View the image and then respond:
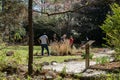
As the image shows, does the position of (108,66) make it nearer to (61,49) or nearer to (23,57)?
(23,57)

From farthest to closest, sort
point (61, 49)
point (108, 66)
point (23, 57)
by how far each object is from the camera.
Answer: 1. point (61, 49)
2. point (108, 66)
3. point (23, 57)

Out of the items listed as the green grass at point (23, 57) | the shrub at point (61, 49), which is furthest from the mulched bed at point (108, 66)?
the shrub at point (61, 49)

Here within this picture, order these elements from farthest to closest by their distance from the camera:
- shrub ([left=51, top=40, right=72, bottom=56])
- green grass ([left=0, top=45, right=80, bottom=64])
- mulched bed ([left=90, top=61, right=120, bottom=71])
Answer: shrub ([left=51, top=40, right=72, bottom=56]), mulched bed ([left=90, top=61, right=120, bottom=71]), green grass ([left=0, top=45, right=80, bottom=64])

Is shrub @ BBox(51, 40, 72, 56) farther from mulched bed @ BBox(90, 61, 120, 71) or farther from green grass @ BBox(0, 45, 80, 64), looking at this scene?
mulched bed @ BBox(90, 61, 120, 71)

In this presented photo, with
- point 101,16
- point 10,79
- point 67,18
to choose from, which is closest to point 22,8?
point 10,79

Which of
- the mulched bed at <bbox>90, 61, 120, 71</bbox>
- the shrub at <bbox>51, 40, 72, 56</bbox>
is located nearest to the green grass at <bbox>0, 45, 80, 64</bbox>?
the shrub at <bbox>51, 40, 72, 56</bbox>

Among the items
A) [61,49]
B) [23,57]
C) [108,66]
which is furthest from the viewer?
[61,49]

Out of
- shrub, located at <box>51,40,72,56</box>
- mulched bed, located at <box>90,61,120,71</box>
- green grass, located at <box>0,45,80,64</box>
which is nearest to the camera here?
green grass, located at <box>0,45,80,64</box>

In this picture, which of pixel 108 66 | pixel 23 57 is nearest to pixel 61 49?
pixel 108 66

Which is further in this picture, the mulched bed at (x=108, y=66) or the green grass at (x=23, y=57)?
the mulched bed at (x=108, y=66)

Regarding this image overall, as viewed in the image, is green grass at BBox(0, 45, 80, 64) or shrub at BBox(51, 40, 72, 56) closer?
green grass at BBox(0, 45, 80, 64)

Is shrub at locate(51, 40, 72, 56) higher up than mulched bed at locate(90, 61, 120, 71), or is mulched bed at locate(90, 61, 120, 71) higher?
mulched bed at locate(90, 61, 120, 71)

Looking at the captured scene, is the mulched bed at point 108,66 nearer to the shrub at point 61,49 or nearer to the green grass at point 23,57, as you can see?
the green grass at point 23,57

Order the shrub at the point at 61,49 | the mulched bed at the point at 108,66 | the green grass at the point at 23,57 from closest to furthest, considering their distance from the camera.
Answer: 1. the green grass at the point at 23,57
2. the mulched bed at the point at 108,66
3. the shrub at the point at 61,49
